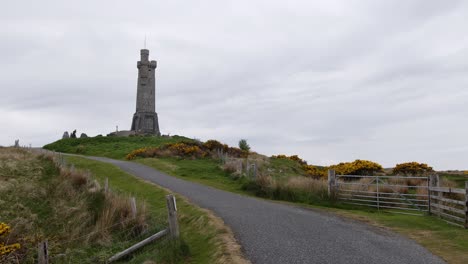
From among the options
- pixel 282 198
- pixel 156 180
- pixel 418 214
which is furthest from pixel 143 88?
pixel 418 214

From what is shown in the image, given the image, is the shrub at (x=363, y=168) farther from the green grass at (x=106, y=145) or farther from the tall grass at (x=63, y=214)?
the green grass at (x=106, y=145)

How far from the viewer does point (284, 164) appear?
133 ft

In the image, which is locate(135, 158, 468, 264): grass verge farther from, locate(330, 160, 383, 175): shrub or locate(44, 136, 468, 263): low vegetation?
locate(330, 160, 383, 175): shrub

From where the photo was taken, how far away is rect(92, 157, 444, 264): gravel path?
377 inches

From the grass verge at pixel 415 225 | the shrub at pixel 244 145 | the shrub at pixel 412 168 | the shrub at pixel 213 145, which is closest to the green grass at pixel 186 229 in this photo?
the grass verge at pixel 415 225

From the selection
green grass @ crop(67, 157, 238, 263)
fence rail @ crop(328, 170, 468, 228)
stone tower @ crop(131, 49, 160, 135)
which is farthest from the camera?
stone tower @ crop(131, 49, 160, 135)

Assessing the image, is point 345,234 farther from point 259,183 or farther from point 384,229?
point 259,183

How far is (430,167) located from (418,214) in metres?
17.2

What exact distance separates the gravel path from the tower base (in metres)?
52.4

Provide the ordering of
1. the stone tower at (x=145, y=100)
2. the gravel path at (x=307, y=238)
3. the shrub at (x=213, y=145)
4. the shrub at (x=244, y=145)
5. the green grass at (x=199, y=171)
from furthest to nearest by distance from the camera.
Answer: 1. the stone tower at (x=145, y=100)
2. the shrub at (x=244, y=145)
3. the shrub at (x=213, y=145)
4. the green grass at (x=199, y=171)
5. the gravel path at (x=307, y=238)

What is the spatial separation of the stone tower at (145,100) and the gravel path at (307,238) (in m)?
53.0

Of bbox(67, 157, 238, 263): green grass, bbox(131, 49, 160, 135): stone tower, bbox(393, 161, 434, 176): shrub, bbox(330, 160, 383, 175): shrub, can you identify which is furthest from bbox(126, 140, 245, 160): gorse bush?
bbox(131, 49, 160, 135): stone tower

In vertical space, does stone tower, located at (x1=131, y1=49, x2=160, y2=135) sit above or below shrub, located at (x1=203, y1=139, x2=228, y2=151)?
above

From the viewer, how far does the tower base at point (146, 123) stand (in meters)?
68.6
